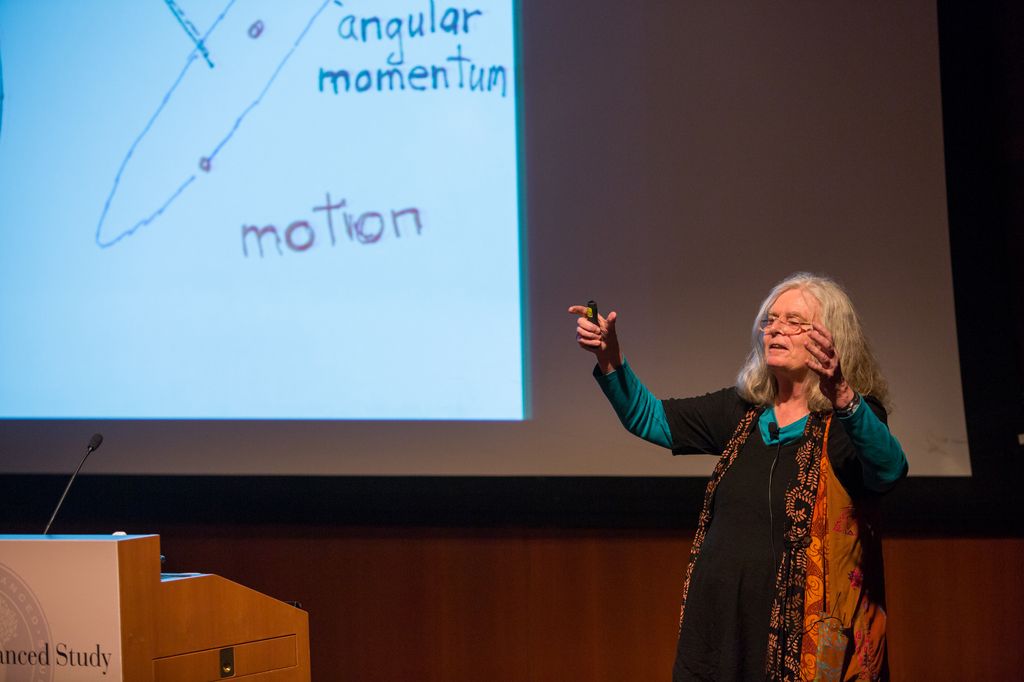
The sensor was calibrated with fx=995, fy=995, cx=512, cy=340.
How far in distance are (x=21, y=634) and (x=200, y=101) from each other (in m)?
1.98

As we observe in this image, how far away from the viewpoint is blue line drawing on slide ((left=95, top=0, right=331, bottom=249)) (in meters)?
3.28

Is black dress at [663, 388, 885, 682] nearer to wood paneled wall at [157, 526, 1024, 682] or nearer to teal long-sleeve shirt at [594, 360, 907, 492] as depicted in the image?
teal long-sleeve shirt at [594, 360, 907, 492]

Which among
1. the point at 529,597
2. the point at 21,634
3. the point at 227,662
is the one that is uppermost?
the point at 21,634

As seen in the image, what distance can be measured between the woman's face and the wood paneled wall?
137 centimetres

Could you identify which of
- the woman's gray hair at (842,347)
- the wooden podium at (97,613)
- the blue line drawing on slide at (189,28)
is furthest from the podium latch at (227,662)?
the blue line drawing on slide at (189,28)

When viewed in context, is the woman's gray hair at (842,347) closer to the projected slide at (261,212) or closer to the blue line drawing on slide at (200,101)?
the projected slide at (261,212)

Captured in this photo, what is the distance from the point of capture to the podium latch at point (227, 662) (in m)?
2.03

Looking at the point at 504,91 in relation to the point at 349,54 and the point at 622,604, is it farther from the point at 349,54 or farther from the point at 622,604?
the point at 622,604

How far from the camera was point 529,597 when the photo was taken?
328cm

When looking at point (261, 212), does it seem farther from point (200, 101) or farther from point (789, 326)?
point (789, 326)

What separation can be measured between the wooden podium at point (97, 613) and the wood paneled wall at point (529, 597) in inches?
54.9

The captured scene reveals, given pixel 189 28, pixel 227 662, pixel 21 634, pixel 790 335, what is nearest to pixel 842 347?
pixel 790 335

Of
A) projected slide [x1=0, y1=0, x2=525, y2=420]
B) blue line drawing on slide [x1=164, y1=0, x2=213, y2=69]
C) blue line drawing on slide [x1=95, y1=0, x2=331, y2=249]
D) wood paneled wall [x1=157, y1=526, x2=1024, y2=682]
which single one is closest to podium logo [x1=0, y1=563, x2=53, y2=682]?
projected slide [x1=0, y1=0, x2=525, y2=420]

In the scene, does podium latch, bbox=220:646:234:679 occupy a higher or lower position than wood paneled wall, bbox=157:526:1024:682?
higher
